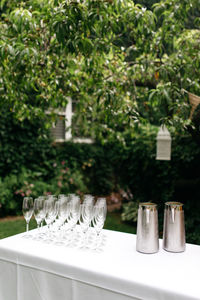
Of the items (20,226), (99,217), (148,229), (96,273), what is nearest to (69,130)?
(20,226)

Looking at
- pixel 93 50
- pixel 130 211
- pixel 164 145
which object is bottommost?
pixel 130 211

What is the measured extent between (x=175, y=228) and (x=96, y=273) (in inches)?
23.7

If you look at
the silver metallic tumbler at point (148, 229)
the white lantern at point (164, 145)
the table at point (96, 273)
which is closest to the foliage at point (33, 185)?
the white lantern at point (164, 145)

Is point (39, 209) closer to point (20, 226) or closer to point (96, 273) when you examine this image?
point (96, 273)

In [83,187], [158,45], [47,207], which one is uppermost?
[158,45]

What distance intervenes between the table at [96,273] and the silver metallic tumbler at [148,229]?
50 millimetres

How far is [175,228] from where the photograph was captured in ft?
6.13

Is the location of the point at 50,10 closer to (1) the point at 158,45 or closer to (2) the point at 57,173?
(1) the point at 158,45

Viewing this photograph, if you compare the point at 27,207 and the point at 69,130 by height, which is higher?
the point at 69,130

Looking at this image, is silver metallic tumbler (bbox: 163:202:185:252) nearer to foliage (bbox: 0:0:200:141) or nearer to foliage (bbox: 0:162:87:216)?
foliage (bbox: 0:0:200:141)

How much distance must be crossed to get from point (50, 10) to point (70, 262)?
7.46 feet

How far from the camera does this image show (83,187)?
7.87 m

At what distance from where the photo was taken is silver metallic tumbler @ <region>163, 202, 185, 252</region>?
6.14ft

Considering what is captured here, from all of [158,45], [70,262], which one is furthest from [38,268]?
[158,45]
